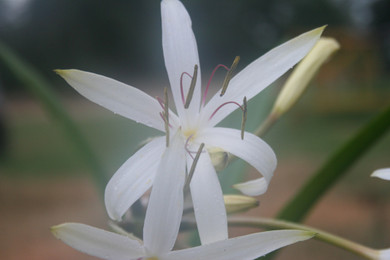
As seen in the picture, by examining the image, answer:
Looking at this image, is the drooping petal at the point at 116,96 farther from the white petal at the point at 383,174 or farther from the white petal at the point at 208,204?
the white petal at the point at 383,174

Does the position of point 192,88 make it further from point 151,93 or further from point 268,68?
point 151,93

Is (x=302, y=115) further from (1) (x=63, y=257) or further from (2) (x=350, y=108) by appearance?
(1) (x=63, y=257)

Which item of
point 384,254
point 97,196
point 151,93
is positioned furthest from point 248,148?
point 151,93

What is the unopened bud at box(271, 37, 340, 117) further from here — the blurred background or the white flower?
the blurred background

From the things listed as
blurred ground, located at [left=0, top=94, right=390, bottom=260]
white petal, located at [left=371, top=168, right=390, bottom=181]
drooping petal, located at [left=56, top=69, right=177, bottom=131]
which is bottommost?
white petal, located at [left=371, top=168, right=390, bottom=181]

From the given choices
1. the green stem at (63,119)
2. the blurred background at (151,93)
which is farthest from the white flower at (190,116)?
the blurred background at (151,93)

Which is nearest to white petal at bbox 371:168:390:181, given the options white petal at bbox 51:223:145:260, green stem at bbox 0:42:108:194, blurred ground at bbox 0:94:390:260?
white petal at bbox 51:223:145:260

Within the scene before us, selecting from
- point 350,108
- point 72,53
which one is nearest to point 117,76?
point 72,53
